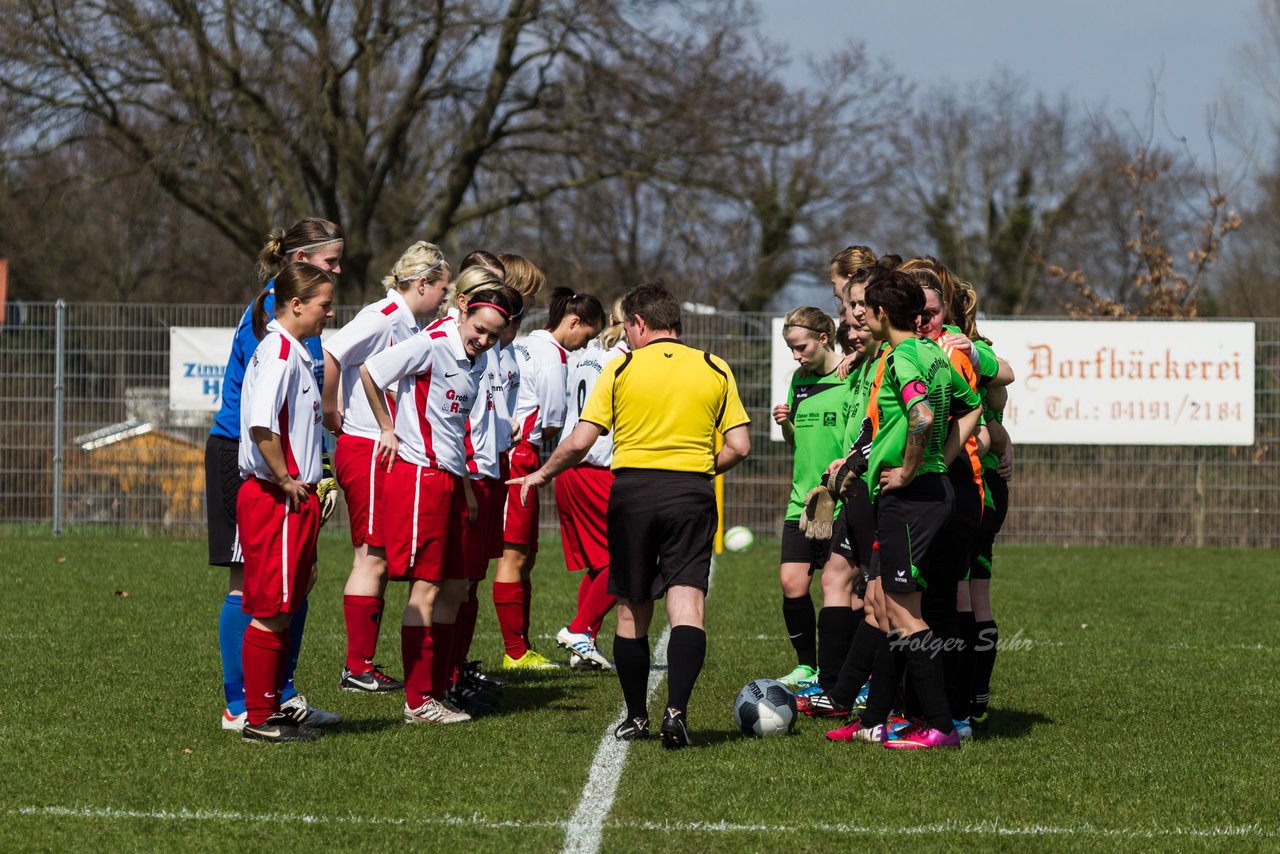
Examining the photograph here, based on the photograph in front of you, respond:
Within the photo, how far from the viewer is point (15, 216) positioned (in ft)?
102

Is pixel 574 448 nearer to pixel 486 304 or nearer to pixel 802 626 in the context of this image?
pixel 486 304

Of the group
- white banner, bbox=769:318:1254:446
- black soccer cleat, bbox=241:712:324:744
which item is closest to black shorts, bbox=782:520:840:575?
black soccer cleat, bbox=241:712:324:744

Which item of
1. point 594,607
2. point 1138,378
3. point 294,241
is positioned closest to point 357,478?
point 294,241

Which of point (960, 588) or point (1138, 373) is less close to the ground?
point (1138, 373)

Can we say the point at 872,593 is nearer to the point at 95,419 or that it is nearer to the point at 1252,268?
the point at 95,419

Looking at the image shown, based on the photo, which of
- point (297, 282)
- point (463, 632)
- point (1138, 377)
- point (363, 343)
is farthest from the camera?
point (1138, 377)

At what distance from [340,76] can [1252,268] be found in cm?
2279

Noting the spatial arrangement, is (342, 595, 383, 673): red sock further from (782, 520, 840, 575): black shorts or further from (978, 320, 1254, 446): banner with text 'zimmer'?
(978, 320, 1254, 446): banner with text 'zimmer'

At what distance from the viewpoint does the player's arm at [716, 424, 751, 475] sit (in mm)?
6051

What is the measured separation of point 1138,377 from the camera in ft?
50.4

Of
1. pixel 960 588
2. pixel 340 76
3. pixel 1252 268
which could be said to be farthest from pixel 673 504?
pixel 1252 268

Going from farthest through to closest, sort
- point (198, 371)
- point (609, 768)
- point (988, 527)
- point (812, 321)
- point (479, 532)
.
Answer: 1. point (198, 371)
2. point (812, 321)
3. point (479, 532)
4. point (988, 527)
5. point (609, 768)

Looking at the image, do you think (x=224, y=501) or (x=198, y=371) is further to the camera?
(x=198, y=371)

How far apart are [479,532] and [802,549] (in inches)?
65.1
